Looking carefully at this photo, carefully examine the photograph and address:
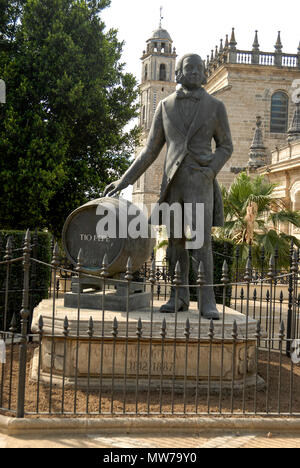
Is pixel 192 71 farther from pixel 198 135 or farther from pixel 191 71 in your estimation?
pixel 198 135

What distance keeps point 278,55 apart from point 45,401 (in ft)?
107

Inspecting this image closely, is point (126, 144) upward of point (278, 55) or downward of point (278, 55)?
downward

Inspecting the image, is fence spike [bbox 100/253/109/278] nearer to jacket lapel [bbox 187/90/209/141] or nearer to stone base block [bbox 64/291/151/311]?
stone base block [bbox 64/291/151/311]

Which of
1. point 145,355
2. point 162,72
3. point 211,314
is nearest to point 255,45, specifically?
point 162,72

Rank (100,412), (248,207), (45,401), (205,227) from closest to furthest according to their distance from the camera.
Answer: (100,412) < (45,401) < (205,227) < (248,207)

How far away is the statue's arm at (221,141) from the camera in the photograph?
5855 mm

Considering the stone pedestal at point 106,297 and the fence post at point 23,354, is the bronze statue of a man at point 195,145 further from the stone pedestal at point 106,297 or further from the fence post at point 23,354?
the fence post at point 23,354

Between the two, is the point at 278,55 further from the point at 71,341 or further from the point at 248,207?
the point at 71,341

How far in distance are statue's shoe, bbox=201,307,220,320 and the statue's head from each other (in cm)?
247

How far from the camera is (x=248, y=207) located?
14578 millimetres

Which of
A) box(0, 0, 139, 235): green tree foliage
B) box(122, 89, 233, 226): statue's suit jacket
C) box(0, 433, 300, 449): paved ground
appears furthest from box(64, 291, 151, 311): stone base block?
box(0, 0, 139, 235): green tree foliage

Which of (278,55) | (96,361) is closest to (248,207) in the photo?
(96,361)

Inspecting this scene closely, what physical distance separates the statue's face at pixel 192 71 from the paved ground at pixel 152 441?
363 centimetres

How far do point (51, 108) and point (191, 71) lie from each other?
10061 mm
